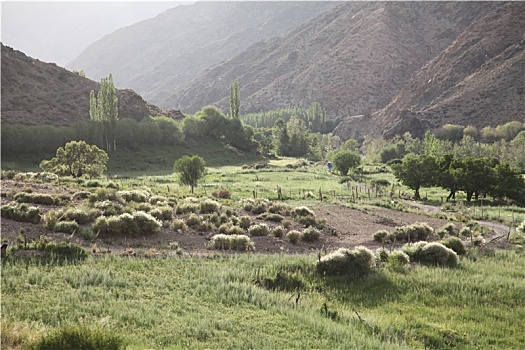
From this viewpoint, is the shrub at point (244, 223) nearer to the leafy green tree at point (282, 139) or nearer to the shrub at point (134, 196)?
the shrub at point (134, 196)

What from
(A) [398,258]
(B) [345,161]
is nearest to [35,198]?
(A) [398,258]

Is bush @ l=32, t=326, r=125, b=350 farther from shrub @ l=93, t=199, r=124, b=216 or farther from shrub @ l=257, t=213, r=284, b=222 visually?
shrub @ l=257, t=213, r=284, b=222

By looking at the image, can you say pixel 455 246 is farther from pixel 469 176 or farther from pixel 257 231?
pixel 469 176

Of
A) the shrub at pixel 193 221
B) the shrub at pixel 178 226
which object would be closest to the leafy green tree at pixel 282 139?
the shrub at pixel 193 221

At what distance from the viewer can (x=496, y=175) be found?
145ft

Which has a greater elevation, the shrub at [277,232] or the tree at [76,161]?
the tree at [76,161]

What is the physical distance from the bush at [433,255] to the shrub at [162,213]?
1300cm

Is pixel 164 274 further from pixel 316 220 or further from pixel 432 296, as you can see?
pixel 316 220

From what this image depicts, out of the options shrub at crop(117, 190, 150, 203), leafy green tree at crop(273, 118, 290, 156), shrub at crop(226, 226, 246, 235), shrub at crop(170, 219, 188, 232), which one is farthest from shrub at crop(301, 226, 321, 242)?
leafy green tree at crop(273, 118, 290, 156)

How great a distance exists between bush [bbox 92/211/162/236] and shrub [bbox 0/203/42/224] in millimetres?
2799

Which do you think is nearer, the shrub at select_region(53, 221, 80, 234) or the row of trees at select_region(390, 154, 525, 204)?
the shrub at select_region(53, 221, 80, 234)

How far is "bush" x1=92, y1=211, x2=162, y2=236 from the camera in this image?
18.5 m

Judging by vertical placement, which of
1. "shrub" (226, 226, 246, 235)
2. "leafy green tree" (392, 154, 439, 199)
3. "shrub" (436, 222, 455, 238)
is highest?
"leafy green tree" (392, 154, 439, 199)

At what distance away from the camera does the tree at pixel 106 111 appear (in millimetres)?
83312
